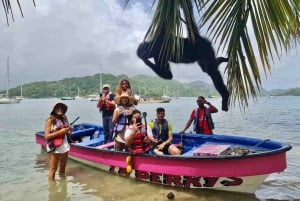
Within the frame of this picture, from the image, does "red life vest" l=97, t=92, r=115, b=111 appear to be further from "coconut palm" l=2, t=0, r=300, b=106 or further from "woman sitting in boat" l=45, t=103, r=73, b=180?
"coconut palm" l=2, t=0, r=300, b=106

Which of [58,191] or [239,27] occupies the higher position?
[239,27]

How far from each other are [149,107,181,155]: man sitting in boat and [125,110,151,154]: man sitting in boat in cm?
44

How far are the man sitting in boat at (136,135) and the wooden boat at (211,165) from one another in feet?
0.59

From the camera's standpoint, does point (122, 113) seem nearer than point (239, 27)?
No

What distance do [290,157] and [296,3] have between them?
10.9 meters

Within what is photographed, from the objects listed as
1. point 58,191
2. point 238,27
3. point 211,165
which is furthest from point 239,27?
point 58,191

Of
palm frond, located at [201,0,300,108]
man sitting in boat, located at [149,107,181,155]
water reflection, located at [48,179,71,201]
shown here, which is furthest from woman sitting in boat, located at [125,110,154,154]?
palm frond, located at [201,0,300,108]

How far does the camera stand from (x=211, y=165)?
664 cm

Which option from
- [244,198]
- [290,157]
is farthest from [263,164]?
[290,157]

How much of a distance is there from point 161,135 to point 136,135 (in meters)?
0.80

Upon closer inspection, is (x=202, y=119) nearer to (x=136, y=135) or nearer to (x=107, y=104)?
(x=136, y=135)

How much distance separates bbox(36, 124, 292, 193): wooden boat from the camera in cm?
637

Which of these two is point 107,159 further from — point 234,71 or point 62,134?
point 234,71

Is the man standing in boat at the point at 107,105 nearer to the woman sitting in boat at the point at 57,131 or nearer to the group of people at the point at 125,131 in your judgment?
the group of people at the point at 125,131
